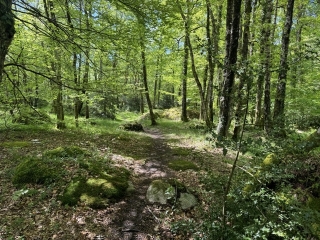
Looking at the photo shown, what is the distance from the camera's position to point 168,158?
27.1ft

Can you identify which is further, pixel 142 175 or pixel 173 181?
pixel 142 175

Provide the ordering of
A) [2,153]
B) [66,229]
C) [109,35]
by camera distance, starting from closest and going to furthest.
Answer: [66,229]
[109,35]
[2,153]

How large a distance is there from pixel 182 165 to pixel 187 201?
218cm

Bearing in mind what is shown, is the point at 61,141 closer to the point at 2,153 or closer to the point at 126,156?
the point at 2,153

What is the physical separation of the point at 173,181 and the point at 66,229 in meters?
2.47

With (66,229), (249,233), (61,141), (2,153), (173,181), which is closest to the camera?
(249,233)

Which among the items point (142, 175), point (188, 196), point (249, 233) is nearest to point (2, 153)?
point (142, 175)

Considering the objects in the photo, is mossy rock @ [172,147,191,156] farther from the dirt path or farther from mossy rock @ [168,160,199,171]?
the dirt path

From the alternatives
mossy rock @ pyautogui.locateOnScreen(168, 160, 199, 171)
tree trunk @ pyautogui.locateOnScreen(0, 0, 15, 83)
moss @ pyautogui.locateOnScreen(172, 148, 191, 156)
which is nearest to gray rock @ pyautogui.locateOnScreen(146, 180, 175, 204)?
mossy rock @ pyautogui.locateOnScreen(168, 160, 199, 171)

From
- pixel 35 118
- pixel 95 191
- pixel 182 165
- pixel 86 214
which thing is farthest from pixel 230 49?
pixel 86 214

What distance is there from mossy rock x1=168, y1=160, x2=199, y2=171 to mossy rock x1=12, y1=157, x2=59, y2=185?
3272 mm

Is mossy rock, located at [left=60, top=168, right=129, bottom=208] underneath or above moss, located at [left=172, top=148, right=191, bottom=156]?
underneath

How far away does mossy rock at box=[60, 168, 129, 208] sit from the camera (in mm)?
4953

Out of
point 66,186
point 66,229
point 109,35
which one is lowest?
point 66,229
